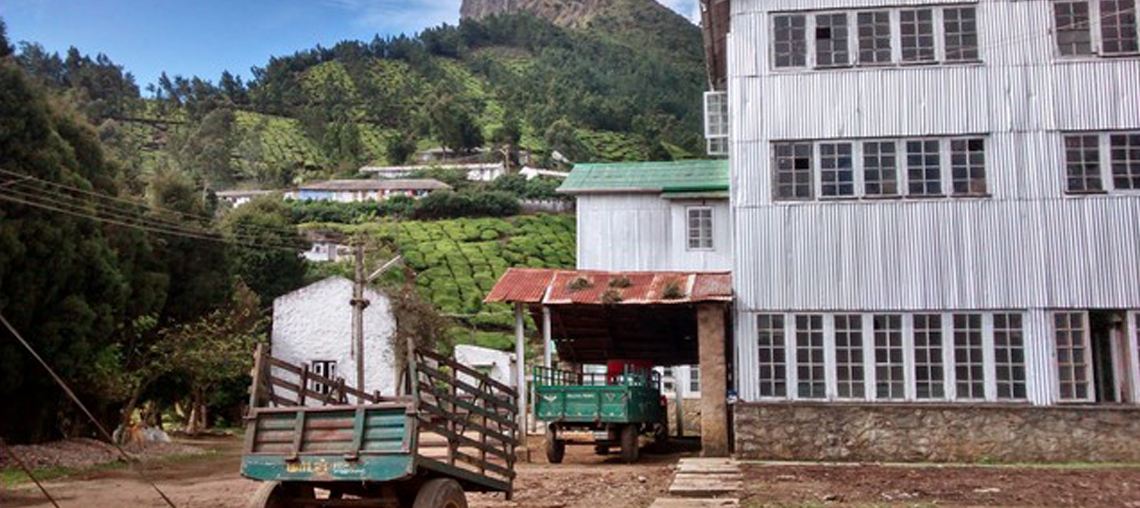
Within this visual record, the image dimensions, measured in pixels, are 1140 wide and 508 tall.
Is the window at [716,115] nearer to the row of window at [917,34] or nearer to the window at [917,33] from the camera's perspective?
the row of window at [917,34]

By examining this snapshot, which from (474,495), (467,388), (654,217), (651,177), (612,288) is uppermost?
(651,177)

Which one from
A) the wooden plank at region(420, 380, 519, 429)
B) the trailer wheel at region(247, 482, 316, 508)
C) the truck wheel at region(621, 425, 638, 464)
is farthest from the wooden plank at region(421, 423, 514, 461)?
the truck wheel at region(621, 425, 638, 464)

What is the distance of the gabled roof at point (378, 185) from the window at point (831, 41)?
6749cm

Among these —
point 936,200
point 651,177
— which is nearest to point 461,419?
point 936,200

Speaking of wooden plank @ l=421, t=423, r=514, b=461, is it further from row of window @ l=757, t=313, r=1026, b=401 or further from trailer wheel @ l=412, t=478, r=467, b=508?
row of window @ l=757, t=313, r=1026, b=401

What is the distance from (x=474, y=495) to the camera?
13750 mm

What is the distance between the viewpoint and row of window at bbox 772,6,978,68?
17.7m

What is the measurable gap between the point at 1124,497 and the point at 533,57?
160 m

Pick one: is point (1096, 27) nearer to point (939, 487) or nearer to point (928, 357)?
point (928, 357)

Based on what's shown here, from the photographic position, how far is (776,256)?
17656 millimetres

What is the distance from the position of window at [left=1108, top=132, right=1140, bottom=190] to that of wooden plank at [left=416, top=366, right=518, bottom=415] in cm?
1221

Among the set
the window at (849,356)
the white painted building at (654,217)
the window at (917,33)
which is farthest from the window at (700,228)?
the window at (917,33)

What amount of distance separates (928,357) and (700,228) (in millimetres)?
9627

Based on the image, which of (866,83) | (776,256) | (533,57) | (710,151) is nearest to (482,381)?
(776,256)
